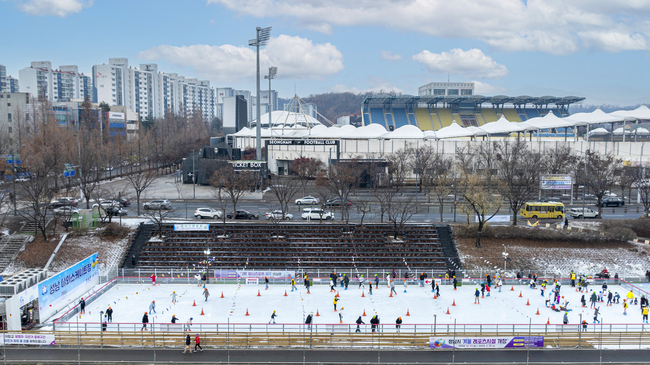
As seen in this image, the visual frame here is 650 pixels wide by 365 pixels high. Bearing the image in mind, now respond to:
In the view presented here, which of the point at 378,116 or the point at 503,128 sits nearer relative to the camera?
the point at 503,128

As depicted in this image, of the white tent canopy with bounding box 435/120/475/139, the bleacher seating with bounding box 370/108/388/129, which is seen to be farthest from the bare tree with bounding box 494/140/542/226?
the bleacher seating with bounding box 370/108/388/129

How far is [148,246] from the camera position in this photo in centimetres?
3638

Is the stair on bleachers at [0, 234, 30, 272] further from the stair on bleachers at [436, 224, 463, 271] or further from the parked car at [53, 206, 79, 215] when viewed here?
the stair on bleachers at [436, 224, 463, 271]

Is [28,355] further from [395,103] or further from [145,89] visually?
[145,89]

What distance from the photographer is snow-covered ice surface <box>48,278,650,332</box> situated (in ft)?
78.9

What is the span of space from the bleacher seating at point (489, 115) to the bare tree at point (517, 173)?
A: 4406cm

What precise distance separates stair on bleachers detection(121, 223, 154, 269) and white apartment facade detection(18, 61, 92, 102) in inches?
4367

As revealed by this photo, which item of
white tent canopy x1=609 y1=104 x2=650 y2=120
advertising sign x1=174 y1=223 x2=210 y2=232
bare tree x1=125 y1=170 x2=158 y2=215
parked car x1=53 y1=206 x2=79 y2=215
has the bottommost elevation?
advertising sign x1=174 y1=223 x2=210 y2=232

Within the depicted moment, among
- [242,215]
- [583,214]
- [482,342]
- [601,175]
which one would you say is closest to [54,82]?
[242,215]

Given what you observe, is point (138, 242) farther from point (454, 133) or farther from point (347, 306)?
point (454, 133)

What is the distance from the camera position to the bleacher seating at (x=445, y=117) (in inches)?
4195

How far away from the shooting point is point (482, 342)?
66.9ft

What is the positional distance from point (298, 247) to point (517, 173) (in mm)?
28304

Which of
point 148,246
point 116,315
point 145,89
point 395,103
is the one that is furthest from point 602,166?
point 145,89
